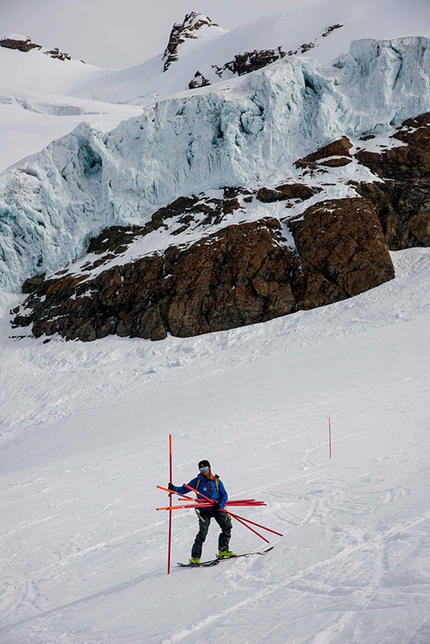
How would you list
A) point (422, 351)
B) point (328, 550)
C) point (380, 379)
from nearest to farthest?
point (328, 550)
point (380, 379)
point (422, 351)

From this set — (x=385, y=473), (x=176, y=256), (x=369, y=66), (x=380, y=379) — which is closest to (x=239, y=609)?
(x=385, y=473)

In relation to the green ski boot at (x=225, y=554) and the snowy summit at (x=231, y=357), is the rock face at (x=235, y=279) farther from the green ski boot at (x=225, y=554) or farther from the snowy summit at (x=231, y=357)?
the green ski boot at (x=225, y=554)

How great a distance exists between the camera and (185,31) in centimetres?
13000

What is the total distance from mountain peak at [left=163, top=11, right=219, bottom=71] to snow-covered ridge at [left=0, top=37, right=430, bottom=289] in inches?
3507

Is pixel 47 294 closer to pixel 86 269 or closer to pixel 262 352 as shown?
pixel 86 269

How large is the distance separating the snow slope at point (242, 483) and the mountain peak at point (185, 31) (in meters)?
113

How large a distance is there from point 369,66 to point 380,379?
3314cm

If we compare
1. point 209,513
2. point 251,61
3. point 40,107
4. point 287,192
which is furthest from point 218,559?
point 251,61

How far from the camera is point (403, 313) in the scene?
84.8ft

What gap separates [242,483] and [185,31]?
146251mm

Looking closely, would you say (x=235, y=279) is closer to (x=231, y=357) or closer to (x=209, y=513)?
(x=231, y=357)

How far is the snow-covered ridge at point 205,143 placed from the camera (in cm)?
3841

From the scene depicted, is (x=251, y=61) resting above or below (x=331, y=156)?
above

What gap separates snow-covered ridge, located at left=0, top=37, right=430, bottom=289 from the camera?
38.4 metres
